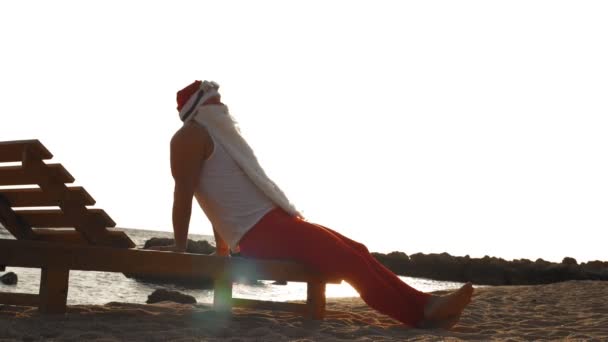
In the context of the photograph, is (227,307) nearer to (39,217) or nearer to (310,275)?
(310,275)

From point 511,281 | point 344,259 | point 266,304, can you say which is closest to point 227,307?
point 266,304

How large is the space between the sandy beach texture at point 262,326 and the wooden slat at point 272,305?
8 centimetres

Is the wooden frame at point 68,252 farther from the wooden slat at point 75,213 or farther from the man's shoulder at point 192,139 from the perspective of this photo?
the man's shoulder at point 192,139

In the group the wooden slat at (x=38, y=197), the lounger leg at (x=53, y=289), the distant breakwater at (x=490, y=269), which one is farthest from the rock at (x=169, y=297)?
the distant breakwater at (x=490, y=269)

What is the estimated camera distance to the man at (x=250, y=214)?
13.9 ft

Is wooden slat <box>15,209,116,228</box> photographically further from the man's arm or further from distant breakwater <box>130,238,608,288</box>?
distant breakwater <box>130,238,608,288</box>

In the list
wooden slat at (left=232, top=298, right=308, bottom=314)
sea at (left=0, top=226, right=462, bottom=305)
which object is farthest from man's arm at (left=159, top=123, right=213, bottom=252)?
sea at (left=0, top=226, right=462, bottom=305)

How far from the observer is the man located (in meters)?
4.24

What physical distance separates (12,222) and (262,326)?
2.02 metres

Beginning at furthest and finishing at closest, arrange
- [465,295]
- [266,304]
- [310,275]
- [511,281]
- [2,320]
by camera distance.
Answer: [511,281] < [266,304] < [310,275] < [465,295] < [2,320]

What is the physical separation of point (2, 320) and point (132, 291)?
40.9 feet

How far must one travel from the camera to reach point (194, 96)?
4379mm

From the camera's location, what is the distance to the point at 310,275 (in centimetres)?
458

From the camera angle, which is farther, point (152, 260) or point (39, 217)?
point (39, 217)
